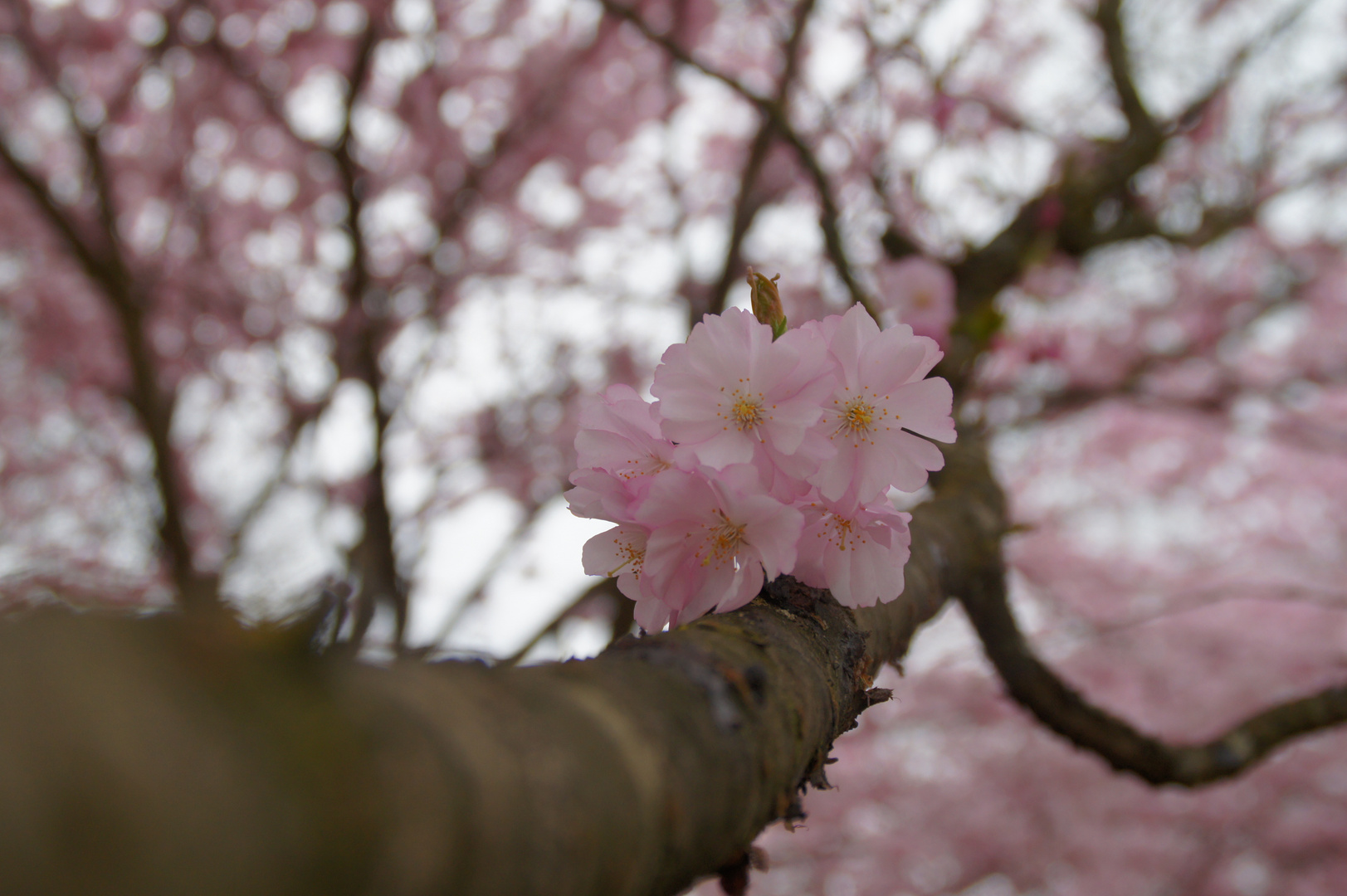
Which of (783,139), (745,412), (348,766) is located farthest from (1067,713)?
(783,139)

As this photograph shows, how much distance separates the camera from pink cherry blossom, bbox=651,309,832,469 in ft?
2.96

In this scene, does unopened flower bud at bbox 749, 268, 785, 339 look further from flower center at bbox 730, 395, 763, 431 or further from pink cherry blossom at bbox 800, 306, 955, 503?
flower center at bbox 730, 395, 763, 431

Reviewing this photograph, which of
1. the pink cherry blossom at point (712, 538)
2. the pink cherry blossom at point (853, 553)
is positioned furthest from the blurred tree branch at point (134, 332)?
the pink cherry blossom at point (853, 553)

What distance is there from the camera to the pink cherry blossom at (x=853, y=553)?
95cm

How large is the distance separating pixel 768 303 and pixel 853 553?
1.22ft

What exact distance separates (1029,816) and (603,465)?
911 cm

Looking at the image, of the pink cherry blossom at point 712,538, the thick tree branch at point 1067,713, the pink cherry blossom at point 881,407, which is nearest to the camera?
the pink cherry blossom at point 712,538

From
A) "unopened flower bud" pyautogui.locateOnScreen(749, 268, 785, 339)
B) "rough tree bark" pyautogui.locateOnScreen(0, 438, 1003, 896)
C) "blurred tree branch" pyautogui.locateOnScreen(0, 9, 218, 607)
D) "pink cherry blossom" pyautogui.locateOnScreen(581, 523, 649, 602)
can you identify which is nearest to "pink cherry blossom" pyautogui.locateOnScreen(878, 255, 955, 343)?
"unopened flower bud" pyautogui.locateOnScreen(749, 268, 785, 339)

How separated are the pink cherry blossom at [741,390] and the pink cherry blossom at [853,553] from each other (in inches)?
4.8

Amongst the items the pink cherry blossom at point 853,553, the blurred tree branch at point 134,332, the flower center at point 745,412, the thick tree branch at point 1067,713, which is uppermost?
the blurred tree branch at point 134,332

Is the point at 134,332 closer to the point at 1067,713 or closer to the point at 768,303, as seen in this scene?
the point at 768,303

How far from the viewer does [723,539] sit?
90 cm

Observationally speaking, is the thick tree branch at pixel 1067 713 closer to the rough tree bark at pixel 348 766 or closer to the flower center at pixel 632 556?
the flower center at pixel 632 556

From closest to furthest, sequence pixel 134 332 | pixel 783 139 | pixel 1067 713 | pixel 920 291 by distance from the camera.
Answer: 1. pixel 1067 713
2. pixel 920 291
3. pixel 783 139
4. pixel 134 332
